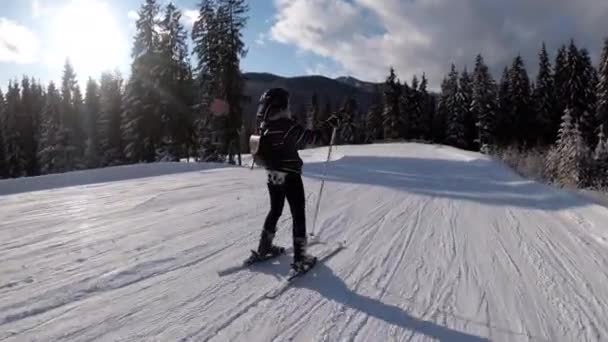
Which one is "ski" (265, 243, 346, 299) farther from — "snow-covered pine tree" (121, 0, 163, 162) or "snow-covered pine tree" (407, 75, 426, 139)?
"snow-covered pine tree" (407, 75, 426, 139)

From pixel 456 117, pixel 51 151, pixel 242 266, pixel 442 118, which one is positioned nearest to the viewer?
pixel 242 266

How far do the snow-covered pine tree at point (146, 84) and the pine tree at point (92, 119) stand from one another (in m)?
17.7

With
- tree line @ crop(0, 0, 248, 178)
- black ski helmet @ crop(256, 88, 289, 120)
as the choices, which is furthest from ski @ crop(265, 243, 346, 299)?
tree line @ crop(0, 0, 248, 178)

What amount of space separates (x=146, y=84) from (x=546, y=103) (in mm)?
49767

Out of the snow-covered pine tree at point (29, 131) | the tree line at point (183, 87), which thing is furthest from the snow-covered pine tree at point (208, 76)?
the snow-covered pine tree at point (29, 131)

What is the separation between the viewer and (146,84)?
33.8 m

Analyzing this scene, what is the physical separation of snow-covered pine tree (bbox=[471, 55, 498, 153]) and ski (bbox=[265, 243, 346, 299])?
179 ft

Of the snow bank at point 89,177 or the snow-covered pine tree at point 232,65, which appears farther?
the snow-covered pine tree at point 232,65

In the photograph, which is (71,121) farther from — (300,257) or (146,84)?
(300,257)

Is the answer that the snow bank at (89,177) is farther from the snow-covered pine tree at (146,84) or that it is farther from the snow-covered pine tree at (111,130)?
the snow-covered pine tree at (111,130)

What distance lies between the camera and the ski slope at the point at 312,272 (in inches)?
144

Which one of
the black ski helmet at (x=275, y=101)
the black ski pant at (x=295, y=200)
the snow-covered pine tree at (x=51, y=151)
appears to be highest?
the black ski helmet at (x=275, y=101)

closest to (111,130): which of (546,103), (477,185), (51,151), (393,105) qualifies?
(51,151)

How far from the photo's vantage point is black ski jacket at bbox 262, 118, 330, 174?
480cm
